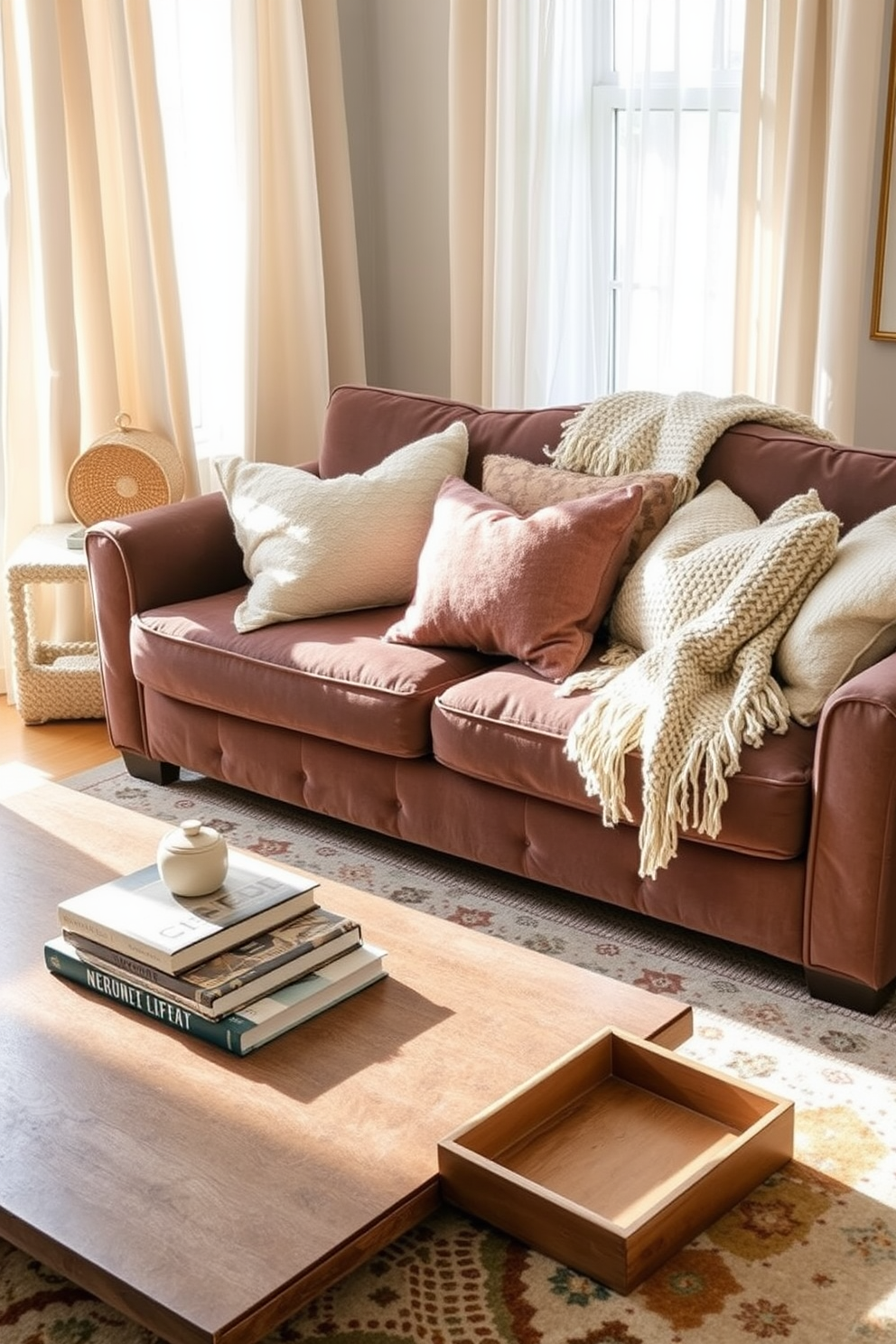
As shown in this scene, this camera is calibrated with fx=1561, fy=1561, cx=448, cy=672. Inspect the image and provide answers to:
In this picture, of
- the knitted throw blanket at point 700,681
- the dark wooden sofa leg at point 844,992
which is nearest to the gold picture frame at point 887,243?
the knitted throw blanket at point 700,681

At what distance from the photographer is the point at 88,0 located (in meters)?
4.22

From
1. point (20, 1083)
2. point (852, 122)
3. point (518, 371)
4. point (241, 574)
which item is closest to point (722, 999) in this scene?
point (20, 1083)

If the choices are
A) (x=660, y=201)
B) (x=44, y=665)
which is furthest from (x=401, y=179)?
(x=44, y=665)

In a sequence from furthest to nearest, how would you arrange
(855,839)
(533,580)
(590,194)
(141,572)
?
1. (590,194)
2. (141,572)
3. (533,580)
4. (855,839)

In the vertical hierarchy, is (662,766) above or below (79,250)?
below

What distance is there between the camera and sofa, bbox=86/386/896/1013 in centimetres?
254

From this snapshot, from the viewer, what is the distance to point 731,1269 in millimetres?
1990

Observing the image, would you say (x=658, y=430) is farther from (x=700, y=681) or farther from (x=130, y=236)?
(x=130, y=236)

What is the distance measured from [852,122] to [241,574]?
1.88m

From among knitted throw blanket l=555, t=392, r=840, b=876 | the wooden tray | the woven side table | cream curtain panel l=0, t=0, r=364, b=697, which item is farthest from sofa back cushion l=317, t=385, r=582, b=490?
the wooden tray

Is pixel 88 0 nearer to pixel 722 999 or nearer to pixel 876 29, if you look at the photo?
pixel 876 29

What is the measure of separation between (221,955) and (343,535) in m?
1.43

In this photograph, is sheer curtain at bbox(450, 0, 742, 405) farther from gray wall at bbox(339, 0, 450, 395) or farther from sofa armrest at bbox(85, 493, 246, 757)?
sofa armrest at bbox(85, 493, 246, 757)

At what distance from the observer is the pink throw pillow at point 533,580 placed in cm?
301
